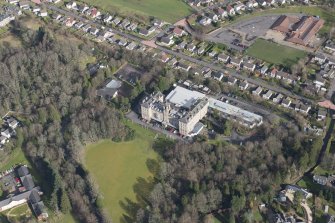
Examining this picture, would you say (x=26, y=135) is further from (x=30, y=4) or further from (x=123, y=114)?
(x=30, y=4)

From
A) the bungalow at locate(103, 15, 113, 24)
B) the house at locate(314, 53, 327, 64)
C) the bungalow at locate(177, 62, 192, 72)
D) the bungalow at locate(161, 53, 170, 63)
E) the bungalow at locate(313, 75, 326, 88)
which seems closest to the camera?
the bungalow at locate(313, 75, 326, 88)

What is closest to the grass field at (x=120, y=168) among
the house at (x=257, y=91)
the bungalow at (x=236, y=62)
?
the house at (x=257, y=91)

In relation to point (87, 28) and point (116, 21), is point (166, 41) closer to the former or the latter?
point (116, 21)

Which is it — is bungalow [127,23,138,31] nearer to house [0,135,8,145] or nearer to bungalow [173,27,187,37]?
bungalow [173,27,187,37]

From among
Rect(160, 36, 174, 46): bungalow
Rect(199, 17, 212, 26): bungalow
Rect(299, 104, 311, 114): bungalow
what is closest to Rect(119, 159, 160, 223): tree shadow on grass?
Rect(299, 104, 311, 114): bungalow

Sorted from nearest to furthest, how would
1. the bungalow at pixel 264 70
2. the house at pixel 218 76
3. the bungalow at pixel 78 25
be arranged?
the house at pixel 218 76 < the bungalow at pixel 264 70 < the bungalow at pixel 78 25

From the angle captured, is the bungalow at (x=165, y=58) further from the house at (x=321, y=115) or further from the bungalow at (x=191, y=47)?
the house at (x=321, y=115)
